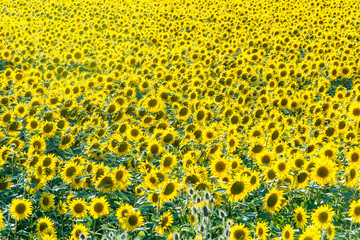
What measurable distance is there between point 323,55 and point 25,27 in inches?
406

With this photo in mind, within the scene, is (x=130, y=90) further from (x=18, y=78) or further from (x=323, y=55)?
(x=323, y=55)

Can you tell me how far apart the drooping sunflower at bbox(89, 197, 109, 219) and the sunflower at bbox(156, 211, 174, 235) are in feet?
1.88

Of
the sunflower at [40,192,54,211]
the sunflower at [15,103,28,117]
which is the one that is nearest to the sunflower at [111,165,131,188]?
the sunflower at [40,192,54,211]

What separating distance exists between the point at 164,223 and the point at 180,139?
1787mm

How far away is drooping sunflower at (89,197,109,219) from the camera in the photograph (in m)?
3.95

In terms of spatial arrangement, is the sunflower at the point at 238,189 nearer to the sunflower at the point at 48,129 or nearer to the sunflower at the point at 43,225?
the sunflower at the point at 43,225

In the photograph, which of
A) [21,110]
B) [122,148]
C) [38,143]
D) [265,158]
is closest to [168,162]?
[122,148]

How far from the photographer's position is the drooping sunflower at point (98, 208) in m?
3.95

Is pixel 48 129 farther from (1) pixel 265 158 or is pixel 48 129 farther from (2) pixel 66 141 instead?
(1) pixel 265 158

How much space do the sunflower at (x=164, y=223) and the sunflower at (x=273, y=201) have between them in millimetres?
1038

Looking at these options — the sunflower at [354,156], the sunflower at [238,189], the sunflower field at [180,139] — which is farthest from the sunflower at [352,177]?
the sunflower at [238,189]

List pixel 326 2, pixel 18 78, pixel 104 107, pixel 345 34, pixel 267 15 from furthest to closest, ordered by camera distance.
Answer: pixel 326 2, pixel 267 15, pixel 345 34, pixel 18 78, pixel 104 107

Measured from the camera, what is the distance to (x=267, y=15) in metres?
15.0

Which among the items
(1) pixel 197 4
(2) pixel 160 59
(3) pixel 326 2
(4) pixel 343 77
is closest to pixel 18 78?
(2) pixel 160 59
